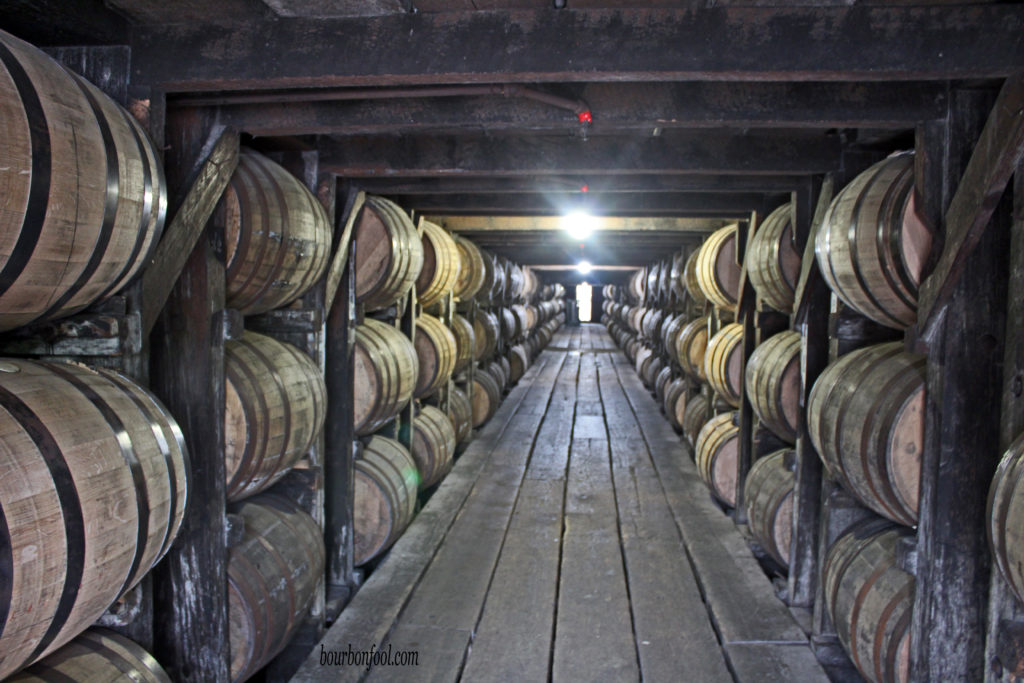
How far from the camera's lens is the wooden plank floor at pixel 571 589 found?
3484 millimetres

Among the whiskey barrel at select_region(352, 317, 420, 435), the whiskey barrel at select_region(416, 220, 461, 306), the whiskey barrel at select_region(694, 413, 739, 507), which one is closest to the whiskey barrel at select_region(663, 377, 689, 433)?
the whiskey barrel at select_region(694, 413, 739, 507)

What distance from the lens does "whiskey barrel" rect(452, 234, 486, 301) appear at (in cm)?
788

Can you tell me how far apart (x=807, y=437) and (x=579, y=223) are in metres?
3.37

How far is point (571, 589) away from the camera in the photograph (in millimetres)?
4324

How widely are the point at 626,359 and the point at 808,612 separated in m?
14.5

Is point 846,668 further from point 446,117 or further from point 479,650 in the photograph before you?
point 446,117

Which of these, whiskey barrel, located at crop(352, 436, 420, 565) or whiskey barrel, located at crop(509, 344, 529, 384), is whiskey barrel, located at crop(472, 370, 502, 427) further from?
whiskey barrel, located at crop(352, 436, 420, 565)

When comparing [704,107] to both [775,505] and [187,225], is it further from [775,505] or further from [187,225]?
[775,505]

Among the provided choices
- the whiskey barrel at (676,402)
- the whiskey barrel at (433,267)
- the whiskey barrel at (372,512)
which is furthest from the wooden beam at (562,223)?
the whiskey barrel at (372,512)

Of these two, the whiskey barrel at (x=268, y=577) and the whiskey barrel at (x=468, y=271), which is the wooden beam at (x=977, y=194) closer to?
the whiskey barrel at (x=268, y=577)

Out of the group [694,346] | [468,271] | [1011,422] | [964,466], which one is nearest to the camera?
[1011,422]

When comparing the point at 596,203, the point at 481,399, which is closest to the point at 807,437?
the point at 596,203

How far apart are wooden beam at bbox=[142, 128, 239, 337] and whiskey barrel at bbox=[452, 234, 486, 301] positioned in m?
4.88

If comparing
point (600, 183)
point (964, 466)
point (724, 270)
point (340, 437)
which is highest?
point (600, 183)
